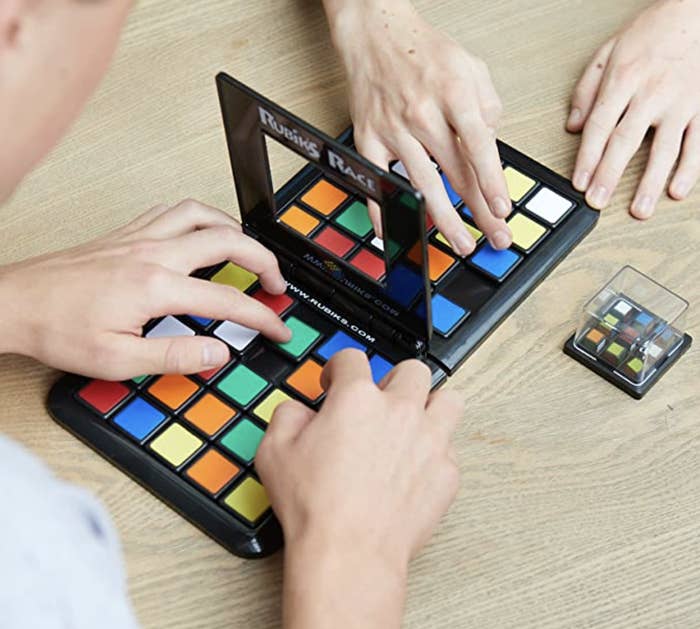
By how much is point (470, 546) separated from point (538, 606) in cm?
8

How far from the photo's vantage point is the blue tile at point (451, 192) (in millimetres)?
1248

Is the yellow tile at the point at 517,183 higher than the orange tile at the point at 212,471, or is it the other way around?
the yellow tile at the point at 517,183

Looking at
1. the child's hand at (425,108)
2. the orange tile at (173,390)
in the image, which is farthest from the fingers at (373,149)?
the orange tile at (173,390)

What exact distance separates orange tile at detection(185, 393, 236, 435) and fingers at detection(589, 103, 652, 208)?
44cm

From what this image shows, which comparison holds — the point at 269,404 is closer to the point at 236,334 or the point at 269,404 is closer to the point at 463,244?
the point at 236,334

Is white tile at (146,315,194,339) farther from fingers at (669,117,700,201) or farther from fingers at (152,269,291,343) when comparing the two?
fingers at (669,117,700,201)

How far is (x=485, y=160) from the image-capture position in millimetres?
1204

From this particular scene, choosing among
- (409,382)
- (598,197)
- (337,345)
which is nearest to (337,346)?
(337,345)

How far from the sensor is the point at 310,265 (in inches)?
46.8

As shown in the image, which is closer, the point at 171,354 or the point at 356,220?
the point at 171,354

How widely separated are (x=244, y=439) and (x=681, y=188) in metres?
0.53

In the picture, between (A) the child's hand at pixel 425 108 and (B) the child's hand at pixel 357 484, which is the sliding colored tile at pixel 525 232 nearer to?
(A) the child's hand at pixel 425 108

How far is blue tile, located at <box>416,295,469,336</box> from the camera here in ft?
3.82

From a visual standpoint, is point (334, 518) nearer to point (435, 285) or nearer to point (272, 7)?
point (435, 285)
